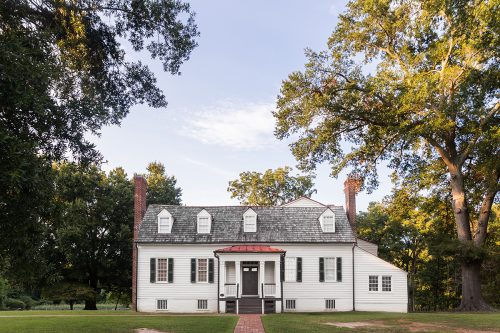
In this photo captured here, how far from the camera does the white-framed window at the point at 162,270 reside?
3066cm

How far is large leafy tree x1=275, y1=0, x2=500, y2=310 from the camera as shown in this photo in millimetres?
22594

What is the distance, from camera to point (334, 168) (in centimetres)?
2656

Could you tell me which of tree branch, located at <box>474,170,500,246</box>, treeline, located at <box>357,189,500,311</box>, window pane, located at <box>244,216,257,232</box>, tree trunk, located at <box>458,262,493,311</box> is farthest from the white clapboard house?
tree branch, located at <box>474,170,500,246</box>

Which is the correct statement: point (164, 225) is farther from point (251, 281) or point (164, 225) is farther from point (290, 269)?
A: point (290, 269)

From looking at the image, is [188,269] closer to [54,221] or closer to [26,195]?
[54,221]

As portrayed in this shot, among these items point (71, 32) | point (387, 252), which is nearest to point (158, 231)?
point (71, 32)

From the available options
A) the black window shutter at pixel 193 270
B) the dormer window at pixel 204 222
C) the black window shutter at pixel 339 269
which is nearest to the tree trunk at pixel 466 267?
the black window shutter at pixel 339 269

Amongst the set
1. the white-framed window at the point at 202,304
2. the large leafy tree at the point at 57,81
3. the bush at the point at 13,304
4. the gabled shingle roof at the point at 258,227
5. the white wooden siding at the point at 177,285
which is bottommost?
the bush at the point at 13,304

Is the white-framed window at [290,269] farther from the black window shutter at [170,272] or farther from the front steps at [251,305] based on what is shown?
the black window shutter at [170,272]

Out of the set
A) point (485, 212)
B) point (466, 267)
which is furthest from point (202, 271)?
point (485, 212)

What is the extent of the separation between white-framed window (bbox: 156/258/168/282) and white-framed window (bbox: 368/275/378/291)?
13.1 meters

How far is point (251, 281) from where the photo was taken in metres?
29.8

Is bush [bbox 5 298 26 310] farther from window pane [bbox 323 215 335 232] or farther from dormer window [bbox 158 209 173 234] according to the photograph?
window pane [bbox 323 215 335 232]

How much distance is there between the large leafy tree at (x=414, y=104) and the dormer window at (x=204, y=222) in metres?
8.34
